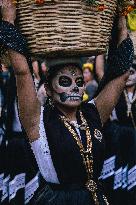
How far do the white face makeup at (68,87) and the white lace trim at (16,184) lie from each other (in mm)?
2628

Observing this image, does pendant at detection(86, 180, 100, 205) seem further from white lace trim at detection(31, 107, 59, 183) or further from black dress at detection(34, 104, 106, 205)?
white lace trim at detection(31, 107, 59, 183)

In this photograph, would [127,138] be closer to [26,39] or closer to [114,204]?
[114,204]

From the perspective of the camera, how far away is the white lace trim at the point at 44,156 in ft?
10.2

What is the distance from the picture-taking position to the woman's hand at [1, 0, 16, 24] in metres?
2.92

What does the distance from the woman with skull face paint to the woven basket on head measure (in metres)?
0.08

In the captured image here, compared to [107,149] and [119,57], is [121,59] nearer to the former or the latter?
[119,57]

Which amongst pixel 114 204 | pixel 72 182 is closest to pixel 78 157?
pixel 72 182

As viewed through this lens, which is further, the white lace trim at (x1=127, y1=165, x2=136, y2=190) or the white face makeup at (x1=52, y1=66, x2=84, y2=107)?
the white lace trim at (x1=127, y1=165, x2=136, y2=190)

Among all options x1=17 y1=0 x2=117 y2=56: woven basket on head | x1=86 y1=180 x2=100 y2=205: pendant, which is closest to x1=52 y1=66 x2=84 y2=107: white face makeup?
x1=17 y1=0 x2=117 y2=56: woven basket on head

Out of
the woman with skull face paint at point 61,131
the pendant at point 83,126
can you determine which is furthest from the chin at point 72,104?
the pendant at point 83,126

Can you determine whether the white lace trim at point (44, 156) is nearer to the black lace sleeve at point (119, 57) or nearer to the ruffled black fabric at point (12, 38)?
the ruffled black fabric at point (12, 38)

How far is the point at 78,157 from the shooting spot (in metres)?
3.12

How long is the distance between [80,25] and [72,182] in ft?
3.09

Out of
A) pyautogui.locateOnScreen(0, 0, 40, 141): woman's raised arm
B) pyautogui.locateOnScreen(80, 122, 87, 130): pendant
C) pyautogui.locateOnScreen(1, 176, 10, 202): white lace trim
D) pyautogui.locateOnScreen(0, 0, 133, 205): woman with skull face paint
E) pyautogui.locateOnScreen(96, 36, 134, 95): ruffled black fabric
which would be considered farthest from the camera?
pyautogui.locateOnScreen(1, 176, 10, 202): white lace trim
